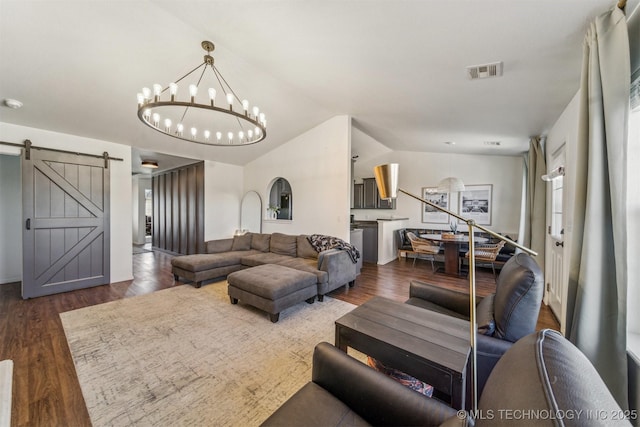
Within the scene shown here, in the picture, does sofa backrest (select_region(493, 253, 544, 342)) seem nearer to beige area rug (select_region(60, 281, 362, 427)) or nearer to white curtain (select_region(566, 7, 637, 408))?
white curtain (select_region(566, 7, 637, 408))

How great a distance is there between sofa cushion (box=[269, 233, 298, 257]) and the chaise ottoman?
1235 mm

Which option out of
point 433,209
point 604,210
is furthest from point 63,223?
point 433,209

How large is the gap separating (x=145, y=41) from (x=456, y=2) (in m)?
2.84

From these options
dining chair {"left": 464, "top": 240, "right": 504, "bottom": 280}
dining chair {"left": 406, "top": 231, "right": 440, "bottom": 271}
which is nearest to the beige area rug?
dining chair {"left": 406, "top": 231, "right": 440, "bottom": 271}

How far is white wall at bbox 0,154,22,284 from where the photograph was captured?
13.3 ft

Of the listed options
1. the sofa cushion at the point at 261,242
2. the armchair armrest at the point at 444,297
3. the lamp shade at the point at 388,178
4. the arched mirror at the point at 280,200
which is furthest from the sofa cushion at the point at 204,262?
the lamp shade at the point at 388,178

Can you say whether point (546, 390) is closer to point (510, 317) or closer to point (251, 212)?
A: point (510, 317)

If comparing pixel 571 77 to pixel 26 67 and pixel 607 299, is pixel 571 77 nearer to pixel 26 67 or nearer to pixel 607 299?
pixel 607 299

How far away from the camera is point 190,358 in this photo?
210 centimetres

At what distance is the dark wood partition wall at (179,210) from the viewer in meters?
5.98

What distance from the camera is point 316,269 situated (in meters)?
3.60

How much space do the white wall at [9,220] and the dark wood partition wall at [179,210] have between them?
9.18 ft

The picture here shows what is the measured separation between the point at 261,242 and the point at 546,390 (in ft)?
16.1

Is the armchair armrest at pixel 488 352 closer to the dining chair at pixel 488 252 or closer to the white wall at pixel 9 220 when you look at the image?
the dining chair at pixel 488 252
